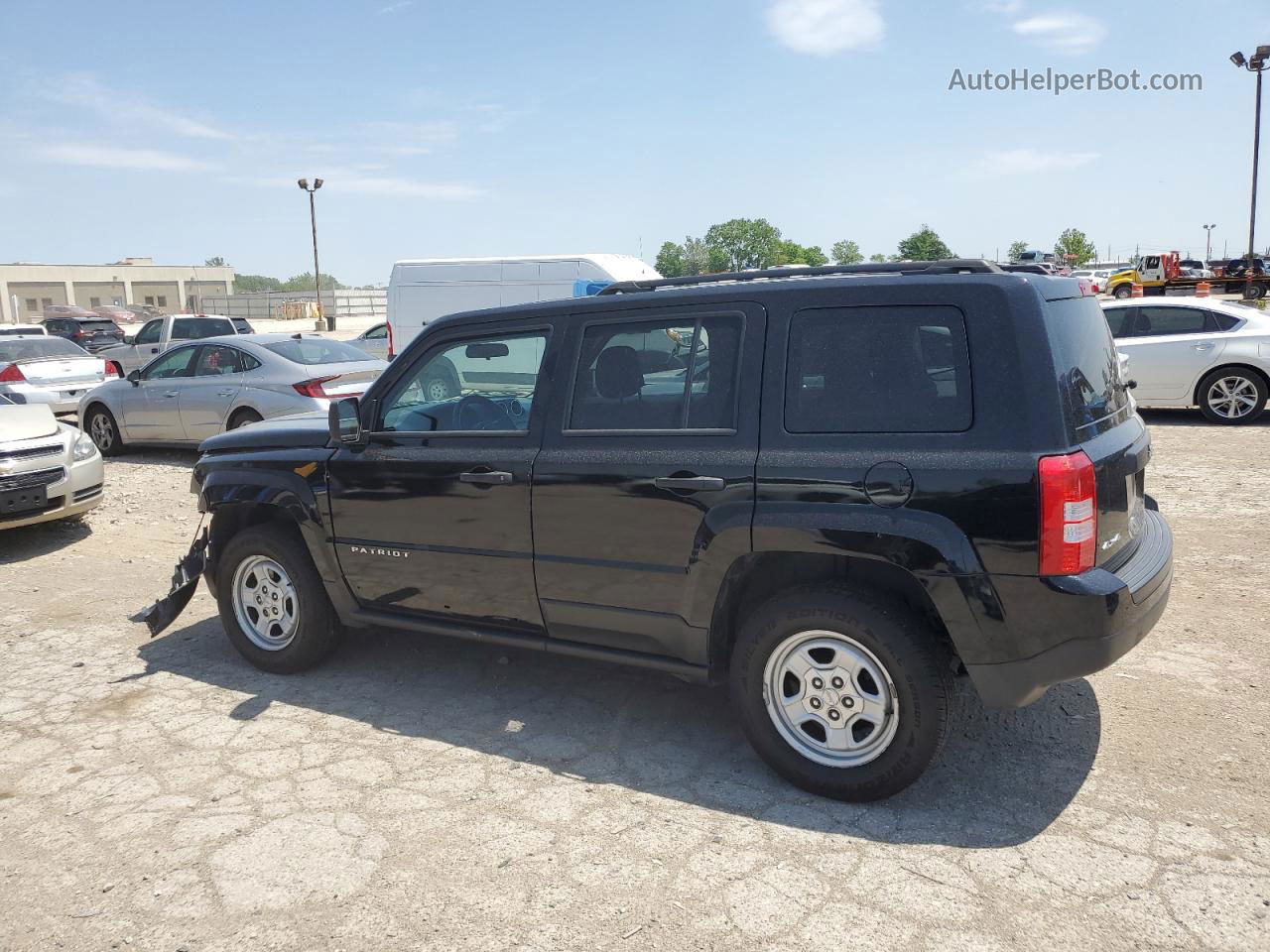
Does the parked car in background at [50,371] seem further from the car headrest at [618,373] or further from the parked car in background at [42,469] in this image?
the car headrest at [618,373]

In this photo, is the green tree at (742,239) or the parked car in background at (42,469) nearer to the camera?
the parked car in background at (42,469)

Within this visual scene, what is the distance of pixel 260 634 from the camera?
5258mm

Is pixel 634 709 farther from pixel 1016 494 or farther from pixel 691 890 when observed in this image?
pixel 1016 494

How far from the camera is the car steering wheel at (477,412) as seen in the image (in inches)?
177

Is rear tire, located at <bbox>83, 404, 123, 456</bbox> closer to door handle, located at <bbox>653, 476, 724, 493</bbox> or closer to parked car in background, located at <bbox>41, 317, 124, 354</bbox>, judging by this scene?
door handle, located at <bbox>653, 476, 724, 493</bbox>

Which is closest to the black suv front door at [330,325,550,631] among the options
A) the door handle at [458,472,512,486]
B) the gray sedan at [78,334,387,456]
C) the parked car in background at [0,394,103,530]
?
the door handle at [458,472,512,486]

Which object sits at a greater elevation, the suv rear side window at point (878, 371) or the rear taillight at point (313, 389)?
the suv rear side window at point (878, 371)

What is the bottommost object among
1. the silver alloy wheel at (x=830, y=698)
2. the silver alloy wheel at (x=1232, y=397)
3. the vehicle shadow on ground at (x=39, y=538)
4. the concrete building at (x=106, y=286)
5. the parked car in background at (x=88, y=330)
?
the vehicle shadow on ground at (x=39, y=538)

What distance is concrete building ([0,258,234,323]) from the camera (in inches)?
3056

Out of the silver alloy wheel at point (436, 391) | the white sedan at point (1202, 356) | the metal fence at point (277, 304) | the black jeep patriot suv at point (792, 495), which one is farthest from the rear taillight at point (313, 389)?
the metal fence at point (277, 304)

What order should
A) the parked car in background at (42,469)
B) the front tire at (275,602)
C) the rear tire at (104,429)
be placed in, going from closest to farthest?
the front tire at (275,602), the parked car in background at (42,469), the rear tire at (104,429)

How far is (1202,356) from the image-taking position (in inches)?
472

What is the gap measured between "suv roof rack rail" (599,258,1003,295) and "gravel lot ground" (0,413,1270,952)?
1.93 meters

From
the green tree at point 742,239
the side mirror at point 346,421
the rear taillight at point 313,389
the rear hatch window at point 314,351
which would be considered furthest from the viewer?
the green tree at point 742,239
